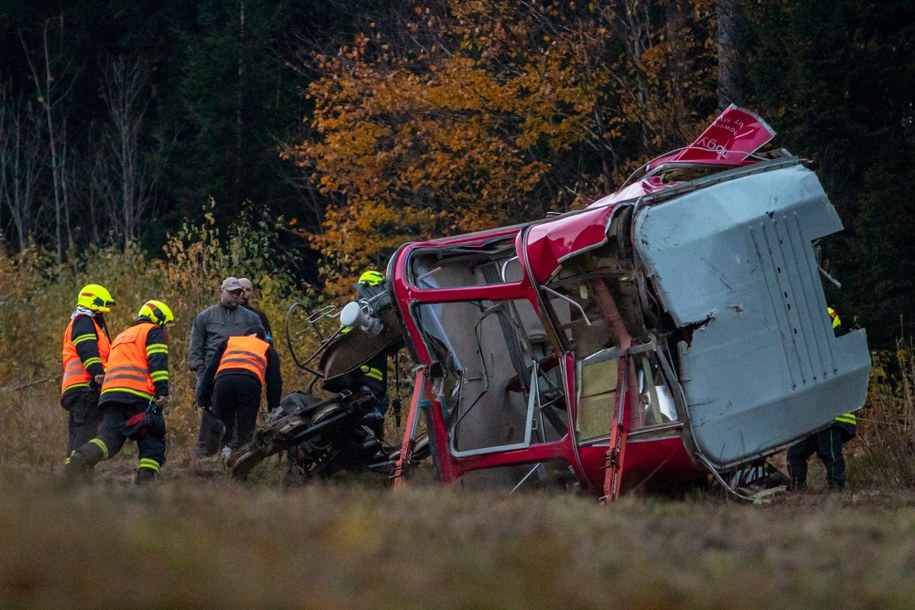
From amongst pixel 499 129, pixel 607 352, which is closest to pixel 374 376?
pixel 607 352

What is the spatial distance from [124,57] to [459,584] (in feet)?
112

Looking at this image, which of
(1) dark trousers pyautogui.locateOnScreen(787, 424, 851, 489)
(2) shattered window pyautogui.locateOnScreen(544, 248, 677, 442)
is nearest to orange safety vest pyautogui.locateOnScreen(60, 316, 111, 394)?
(2) shattered window pyautogui.locateOnScreen(544, 248, 677, 442)

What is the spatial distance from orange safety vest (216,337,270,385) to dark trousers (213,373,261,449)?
2.9 inches

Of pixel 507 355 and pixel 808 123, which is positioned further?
pixel 808 123

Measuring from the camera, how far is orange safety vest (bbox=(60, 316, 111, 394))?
10984 mm

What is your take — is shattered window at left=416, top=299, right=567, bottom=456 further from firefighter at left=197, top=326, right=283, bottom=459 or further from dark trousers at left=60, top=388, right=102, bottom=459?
dark trousers at left=60, top=388, right=102, bottom=459

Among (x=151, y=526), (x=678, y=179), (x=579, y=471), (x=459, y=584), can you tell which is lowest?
(x=579, y=471)

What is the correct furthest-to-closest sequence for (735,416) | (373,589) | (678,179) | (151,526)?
(678,179)
(735,416)
(151,526)
(373,589)

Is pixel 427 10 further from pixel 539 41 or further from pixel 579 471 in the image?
pixel 579 471

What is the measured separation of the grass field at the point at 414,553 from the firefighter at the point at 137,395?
408cm

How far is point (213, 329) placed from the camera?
12.7 meters

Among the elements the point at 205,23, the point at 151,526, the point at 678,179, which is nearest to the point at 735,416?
the point at 678,179

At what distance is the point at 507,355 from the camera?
33.6 feet

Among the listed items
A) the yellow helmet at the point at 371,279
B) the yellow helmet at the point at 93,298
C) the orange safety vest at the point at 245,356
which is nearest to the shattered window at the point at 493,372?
the yellow helmet at the point at 371,279
